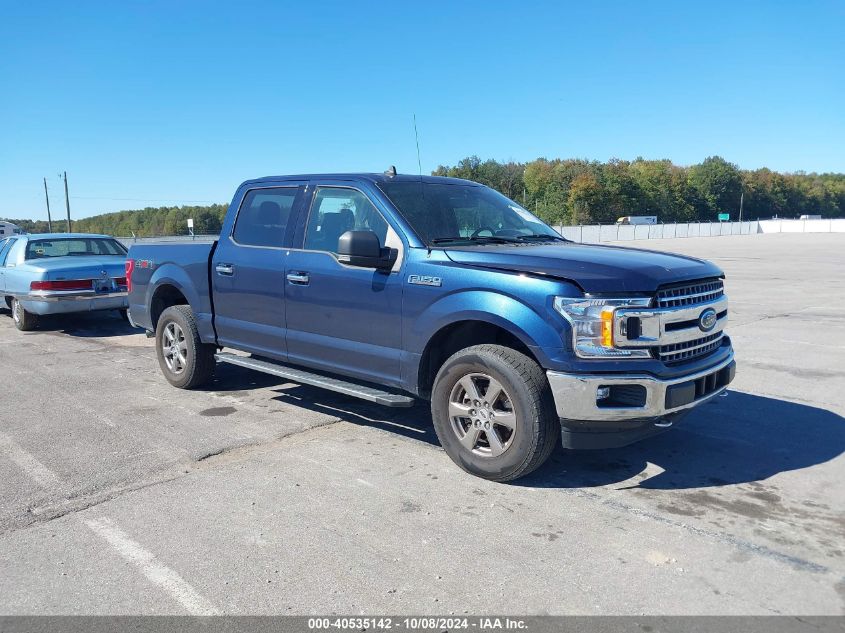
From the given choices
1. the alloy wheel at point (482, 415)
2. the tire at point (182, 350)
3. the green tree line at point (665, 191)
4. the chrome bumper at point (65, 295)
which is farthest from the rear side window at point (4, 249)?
the green tree line at point (665, 191)

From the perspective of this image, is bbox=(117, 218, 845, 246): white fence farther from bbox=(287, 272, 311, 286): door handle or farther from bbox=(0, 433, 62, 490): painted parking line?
bbox=(287, 272, 311, 286): door handle

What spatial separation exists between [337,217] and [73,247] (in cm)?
847

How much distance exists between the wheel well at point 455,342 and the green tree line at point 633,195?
57.6m

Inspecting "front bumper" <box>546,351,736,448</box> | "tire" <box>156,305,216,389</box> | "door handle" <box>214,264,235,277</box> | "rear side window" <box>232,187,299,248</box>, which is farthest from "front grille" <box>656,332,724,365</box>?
"tire" <box>156,305,216,389</box>

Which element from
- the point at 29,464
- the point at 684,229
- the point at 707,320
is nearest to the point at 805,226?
the point at 684,229

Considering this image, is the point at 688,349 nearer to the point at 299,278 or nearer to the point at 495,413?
the point at 495,413

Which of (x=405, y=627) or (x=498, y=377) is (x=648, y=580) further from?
(x=498, y=377)

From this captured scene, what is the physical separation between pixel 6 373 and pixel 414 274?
19.5 feet

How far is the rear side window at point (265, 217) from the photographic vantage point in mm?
5840

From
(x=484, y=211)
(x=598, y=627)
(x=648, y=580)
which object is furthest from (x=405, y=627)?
(x=484, y=211)

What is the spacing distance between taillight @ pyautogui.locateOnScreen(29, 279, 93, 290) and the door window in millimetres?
6822

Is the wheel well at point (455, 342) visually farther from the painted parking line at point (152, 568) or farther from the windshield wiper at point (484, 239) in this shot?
the painted parking line at point (152, 568)

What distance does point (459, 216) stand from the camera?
17.3ft

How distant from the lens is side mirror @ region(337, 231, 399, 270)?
4.66 meters
